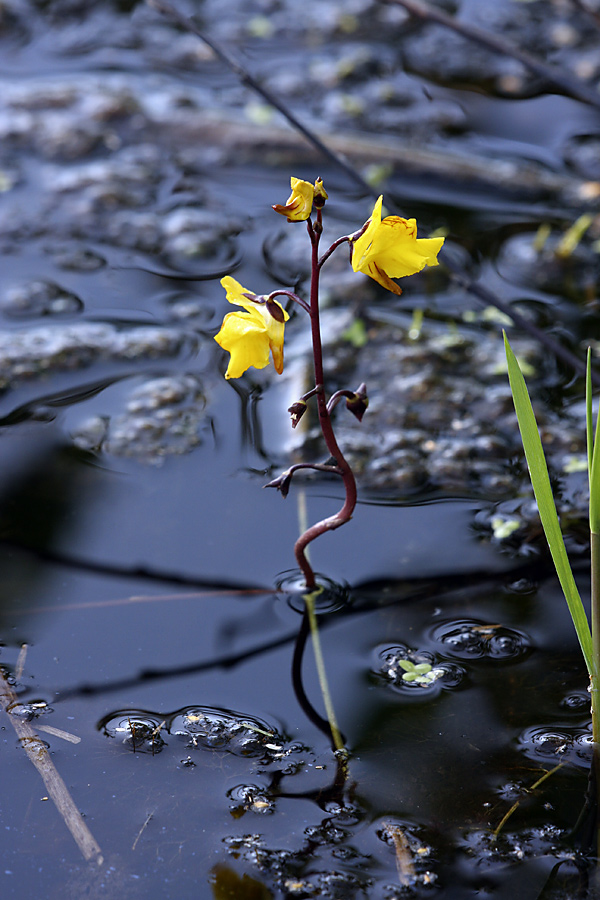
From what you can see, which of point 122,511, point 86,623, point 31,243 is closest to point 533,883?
point 86,623

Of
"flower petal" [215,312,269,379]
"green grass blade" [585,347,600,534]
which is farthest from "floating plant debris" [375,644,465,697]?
"flower petal" [215,312,269,379]

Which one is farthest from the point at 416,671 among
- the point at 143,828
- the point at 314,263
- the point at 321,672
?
the point at 314,263

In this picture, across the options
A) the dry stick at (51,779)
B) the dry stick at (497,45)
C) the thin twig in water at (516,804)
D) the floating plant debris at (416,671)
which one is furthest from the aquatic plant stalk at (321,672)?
the dry stick at (497,45)

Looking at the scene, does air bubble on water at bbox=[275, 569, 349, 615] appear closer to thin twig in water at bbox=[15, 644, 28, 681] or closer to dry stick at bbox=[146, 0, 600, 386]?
thin twig in water at bbox=[15, 644, 28, 681]

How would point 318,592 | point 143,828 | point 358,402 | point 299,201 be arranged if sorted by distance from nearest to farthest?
1. point 299,201
2. point 143,828
3. point 358,402
4. point 318,592

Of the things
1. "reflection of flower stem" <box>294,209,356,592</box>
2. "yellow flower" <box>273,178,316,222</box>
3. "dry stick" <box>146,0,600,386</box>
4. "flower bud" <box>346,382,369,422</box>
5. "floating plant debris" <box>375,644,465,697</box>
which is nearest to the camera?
"yellow flower" <box>273,178,316,222</box>

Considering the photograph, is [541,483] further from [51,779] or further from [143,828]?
[51,779]
